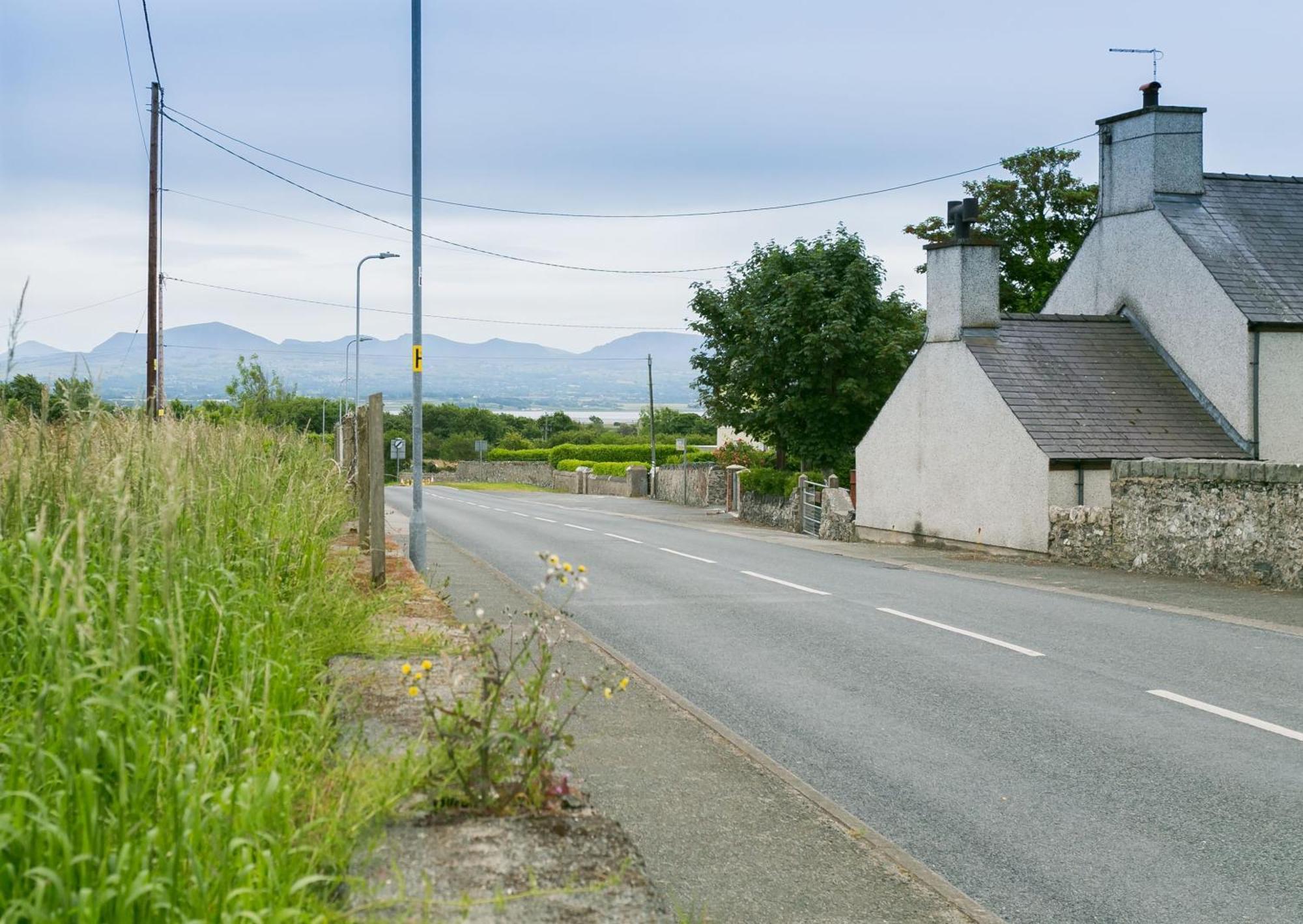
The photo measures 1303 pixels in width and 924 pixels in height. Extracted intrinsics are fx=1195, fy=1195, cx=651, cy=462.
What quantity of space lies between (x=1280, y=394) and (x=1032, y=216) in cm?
2437

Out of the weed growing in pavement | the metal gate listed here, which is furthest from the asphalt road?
the metal gate

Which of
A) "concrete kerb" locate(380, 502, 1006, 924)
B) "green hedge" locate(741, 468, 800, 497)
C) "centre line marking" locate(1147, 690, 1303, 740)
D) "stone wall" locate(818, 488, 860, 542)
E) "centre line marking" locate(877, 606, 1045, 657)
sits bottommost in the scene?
"concrete kerb" locate(380, 502, 1006, 924)

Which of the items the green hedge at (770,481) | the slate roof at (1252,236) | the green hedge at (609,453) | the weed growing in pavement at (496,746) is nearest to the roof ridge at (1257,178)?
the slate roof at (1252,236)

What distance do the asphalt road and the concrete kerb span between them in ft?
0.45

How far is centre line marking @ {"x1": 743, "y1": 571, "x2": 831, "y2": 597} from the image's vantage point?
50.2ft

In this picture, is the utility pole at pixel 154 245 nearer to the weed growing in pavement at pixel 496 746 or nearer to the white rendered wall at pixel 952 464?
the white rendered wall at pixel 952 464

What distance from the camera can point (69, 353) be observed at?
7.11 metres

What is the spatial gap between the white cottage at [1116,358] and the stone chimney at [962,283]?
0.12ft

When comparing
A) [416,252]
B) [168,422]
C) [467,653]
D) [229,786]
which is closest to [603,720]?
[467,653]

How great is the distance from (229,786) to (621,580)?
44.7 ft

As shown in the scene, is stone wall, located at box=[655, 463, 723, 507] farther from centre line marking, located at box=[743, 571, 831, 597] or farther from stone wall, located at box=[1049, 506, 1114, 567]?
centre line marking, located at box=[743, 571, 831, 597]

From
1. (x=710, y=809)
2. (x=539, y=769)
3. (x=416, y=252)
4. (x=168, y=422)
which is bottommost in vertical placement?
(x=710, y=809)

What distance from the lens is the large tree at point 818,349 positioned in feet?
118

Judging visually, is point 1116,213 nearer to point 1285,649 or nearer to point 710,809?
point 1285,649
